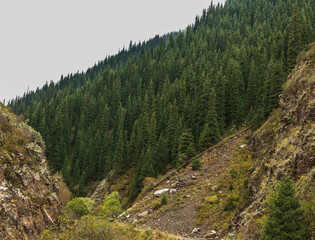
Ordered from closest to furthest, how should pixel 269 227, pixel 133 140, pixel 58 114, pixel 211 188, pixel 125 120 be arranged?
pixel 269 227 < pixel 211 188 < pixel 133 140 < pixel 125 120 < pixel 58 114

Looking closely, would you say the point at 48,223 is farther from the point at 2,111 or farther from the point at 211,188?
the point at 211,188

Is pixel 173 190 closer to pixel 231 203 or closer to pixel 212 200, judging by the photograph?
pixel 212 200

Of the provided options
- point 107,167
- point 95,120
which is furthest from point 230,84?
point 95,120

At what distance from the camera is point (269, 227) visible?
34.2 feet

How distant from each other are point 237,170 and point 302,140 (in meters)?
16.2

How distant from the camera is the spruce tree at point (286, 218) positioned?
32.2 feet

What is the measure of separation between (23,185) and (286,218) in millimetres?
17551

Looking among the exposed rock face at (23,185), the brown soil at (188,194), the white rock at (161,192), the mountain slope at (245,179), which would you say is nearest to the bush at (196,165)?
the brown soil at (188,194)

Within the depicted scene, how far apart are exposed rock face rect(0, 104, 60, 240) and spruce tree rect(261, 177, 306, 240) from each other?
15238mm

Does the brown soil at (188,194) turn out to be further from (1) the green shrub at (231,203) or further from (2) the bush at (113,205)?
(2) the bush at (113,205)

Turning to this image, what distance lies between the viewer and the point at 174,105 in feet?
213

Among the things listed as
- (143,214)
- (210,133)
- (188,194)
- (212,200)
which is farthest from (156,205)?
(210,133)

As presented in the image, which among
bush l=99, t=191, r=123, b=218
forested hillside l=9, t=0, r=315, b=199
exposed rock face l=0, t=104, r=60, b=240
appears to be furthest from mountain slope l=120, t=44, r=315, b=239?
exposed rock face l=0, t=104, r=60, b=240

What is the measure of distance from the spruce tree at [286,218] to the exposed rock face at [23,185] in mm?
15238
